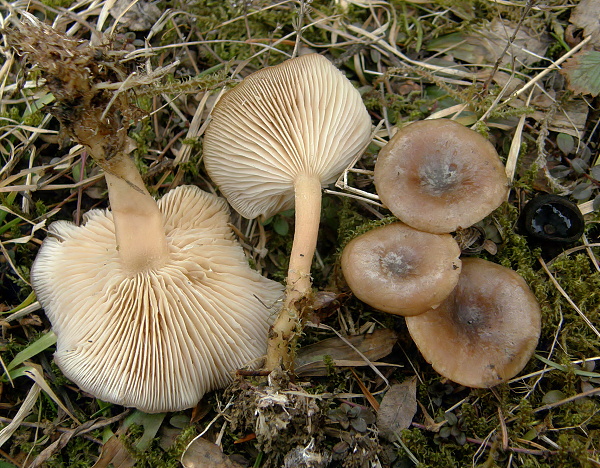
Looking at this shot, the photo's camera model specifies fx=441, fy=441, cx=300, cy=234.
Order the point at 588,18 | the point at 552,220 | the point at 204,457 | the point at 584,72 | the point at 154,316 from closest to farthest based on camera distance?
the point at 154,316 → the point at 204,457 → the point at 552,220 → the point at 584,72 → the point at 588,18

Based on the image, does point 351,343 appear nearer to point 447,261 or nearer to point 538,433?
point 447,261

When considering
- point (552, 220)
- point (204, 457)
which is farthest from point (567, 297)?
point (204, 457)

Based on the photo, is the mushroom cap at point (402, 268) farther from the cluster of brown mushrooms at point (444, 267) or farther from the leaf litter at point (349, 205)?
the leaf litter at point (349, 205)

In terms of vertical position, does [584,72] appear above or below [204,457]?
above

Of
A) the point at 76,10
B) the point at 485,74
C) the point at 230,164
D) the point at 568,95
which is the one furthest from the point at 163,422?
the point at 568,95

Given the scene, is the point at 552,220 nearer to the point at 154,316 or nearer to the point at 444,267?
the point at 444,267

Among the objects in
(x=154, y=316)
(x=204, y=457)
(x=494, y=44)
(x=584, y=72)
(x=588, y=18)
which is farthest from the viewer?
(x=494, y=44)

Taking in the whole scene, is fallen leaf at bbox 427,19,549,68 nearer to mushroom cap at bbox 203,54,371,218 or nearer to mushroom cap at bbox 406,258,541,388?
mushroom cap at bbox 203,54,371,218
